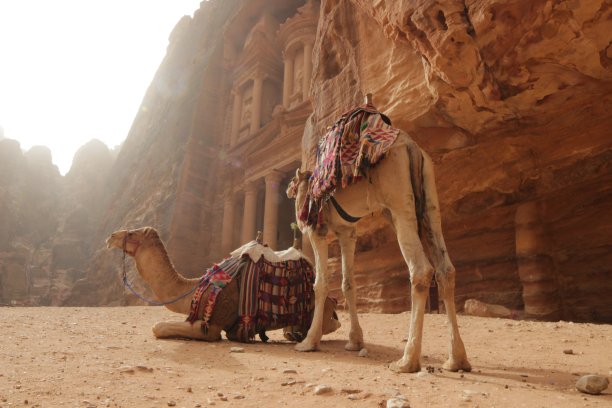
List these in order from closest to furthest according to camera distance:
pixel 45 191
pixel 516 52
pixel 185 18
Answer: pixel 516 52 < pixel 185 18 < pixel 45 191

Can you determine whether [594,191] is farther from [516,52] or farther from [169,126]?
[169,126]

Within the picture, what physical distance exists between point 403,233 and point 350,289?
134 cm

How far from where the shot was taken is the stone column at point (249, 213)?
21.5 meters

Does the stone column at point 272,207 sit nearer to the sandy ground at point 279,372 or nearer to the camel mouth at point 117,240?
the camel mouth at point 117,240

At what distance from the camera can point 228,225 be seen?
78.1 ft

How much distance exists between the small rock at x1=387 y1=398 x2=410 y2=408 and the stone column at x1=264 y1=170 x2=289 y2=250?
17.5 m

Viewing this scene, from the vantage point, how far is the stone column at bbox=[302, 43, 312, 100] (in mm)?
22094

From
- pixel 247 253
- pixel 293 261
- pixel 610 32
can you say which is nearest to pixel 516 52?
pixel 610 32

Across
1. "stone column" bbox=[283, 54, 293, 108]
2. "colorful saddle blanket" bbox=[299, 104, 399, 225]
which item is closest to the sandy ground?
"colorful saddle blanket" bbox=[299, 104, 399, 225]

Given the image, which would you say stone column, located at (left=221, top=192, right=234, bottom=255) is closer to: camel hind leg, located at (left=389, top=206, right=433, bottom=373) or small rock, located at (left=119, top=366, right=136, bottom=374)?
camel hind leg, located at (left=389, top=206, right=433, bottom=373)

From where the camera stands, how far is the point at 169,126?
3017cm

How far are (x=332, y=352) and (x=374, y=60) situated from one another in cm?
694

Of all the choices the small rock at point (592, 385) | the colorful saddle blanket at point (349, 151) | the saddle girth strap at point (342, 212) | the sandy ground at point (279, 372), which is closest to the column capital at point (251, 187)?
the sandy ground at point (279, 372)

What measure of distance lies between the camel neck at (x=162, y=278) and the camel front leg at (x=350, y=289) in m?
2.10
